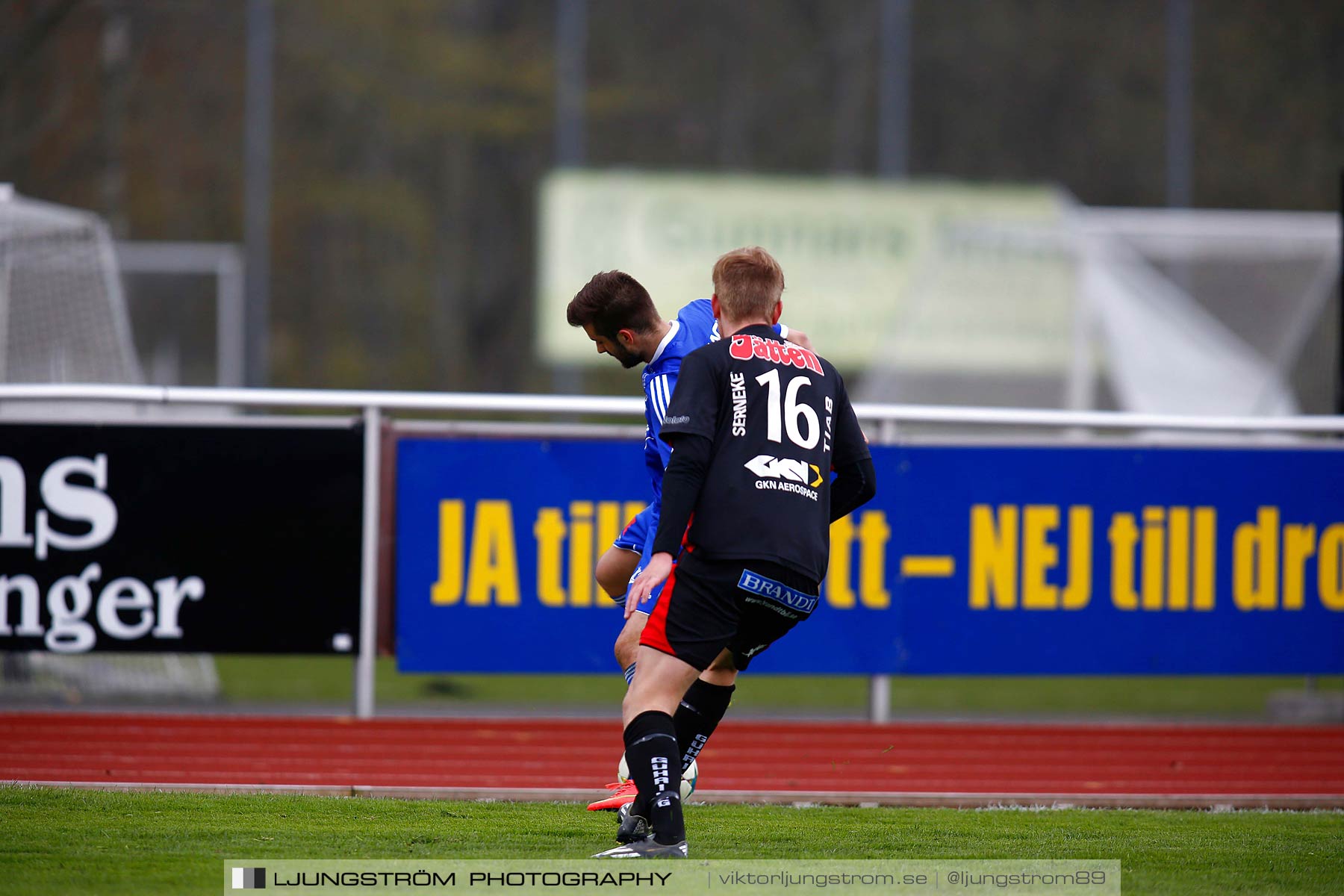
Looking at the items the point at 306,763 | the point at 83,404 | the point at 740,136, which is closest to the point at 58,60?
the point at 740,136

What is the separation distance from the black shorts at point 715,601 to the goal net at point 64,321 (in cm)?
503

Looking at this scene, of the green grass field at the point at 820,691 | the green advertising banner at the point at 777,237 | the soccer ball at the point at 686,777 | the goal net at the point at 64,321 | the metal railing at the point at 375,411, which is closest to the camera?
the soccer ball at the point at 686,777

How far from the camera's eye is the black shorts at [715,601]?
422cm

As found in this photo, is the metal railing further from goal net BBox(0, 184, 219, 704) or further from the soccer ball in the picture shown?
the soccer ball

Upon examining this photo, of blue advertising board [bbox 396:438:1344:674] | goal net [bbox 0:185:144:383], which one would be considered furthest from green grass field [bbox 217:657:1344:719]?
goal net [bbox 0:185:144:383]

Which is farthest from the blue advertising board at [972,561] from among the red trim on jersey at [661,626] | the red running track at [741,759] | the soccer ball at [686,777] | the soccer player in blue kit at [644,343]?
the red trim on jersey at [661,626]

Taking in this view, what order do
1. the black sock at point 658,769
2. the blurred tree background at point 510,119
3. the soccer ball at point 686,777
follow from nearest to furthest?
the black sock at point 658,769
the soccer ball at point 686,777
the blurred tree background at point 510,119

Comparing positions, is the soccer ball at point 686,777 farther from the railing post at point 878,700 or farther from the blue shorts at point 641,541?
the railing post at point 878,700

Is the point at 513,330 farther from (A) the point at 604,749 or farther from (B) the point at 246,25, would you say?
(A) the point at 604,749

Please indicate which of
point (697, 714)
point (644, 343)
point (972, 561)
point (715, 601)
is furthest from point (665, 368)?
point (972, 561)

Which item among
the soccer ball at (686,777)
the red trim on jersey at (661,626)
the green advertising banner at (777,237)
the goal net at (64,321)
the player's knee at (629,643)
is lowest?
the soccer ball at (686,777)

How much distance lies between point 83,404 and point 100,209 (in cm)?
1512

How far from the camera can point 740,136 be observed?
22.7 meters

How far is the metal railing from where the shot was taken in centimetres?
733
